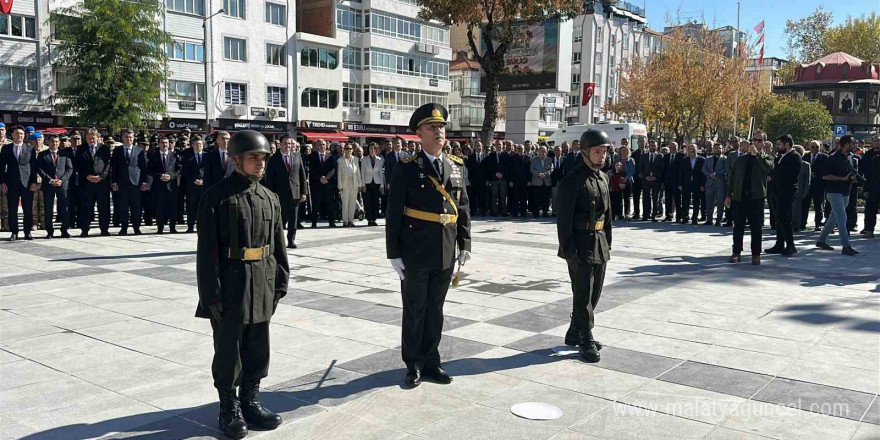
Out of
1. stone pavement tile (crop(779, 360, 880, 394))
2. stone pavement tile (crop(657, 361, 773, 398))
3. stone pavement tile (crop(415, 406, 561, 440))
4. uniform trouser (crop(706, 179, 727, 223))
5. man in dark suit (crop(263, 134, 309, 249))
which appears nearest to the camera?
stone pavement tile (crop(415, 406, 561, 440))

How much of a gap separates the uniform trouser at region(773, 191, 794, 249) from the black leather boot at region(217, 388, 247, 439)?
10.9 metres

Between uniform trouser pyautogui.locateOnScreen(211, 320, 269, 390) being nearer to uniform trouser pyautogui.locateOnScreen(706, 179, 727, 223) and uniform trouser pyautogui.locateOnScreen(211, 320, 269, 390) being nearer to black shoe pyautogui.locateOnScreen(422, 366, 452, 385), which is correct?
black shoe pyautogui.locateOnScreen(422, 366, 452, 385)

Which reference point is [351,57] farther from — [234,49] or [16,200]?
[16,200]

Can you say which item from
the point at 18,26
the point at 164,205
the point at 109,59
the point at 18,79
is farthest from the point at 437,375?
the point at 18,26

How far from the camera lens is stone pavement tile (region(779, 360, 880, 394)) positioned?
215 inches

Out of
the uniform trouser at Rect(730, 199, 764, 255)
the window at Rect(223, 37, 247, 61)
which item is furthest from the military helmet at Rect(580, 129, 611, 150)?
the window at Rect(223, 37, 247, 61)

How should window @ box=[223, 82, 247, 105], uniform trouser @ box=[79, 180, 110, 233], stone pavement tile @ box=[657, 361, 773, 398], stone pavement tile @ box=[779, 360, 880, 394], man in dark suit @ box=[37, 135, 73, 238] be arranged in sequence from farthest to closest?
window @ box=[223, 82, 247, 105] → uniform trouser @ box=[79, 180, 110, 233] → man in dark suit @ box=[37, 135, 73, 238] → stone pavement tile @ box=[779, 360, 880, 394] → stone pavement tile @ box=[657, 361, 773, 398]

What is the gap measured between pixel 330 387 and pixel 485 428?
1.36 metres

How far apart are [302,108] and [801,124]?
1390 inches

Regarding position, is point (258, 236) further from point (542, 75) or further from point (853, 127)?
point (853, 127)

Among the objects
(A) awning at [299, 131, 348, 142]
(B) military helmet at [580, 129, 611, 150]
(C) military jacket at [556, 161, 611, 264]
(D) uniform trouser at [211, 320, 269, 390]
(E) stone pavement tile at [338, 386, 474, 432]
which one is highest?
(A) awning at [299, 131, 348, 142]

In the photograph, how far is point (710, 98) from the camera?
44469 mm

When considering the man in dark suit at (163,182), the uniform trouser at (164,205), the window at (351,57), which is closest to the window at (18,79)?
the window at (351,57)

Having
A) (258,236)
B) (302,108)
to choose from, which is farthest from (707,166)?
(302,108)
